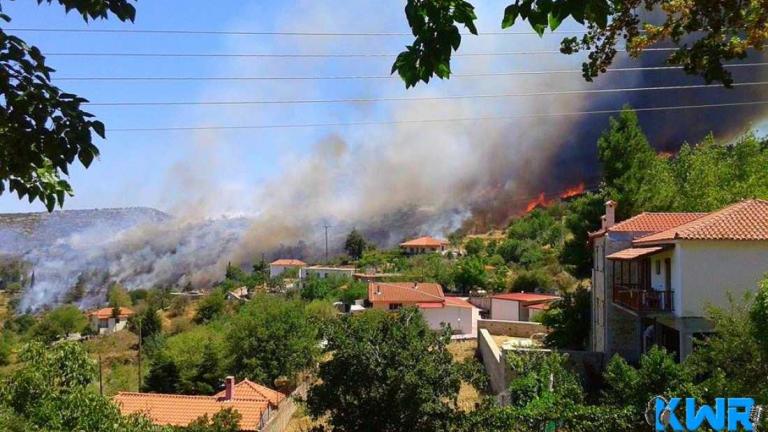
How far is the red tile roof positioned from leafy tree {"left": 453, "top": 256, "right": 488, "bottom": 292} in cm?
3250

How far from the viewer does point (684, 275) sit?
14.5m

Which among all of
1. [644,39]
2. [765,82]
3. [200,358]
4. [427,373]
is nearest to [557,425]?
[427,373]

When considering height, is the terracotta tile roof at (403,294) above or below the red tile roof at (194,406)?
above

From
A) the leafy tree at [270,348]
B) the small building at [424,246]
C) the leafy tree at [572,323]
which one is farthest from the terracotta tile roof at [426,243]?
the leafy tree at [572,323]

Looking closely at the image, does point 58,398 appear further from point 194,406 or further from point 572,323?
point 572,323

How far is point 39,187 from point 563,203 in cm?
7607

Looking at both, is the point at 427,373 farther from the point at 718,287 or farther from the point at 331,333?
the point at 718,287

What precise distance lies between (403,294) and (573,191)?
128ft

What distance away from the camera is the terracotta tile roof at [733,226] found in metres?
14.1

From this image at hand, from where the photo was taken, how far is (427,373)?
40.5 feet

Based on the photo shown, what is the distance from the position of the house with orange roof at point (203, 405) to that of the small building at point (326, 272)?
141 ft

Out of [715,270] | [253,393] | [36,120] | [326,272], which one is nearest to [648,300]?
[715,270]

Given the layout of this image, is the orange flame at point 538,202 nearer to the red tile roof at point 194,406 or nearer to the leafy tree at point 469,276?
the leafy tree at point 469,276

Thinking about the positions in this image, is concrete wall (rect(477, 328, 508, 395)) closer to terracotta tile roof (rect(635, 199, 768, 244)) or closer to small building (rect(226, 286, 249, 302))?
terracotta tile roof (rect(635, 199, 768, 244))
